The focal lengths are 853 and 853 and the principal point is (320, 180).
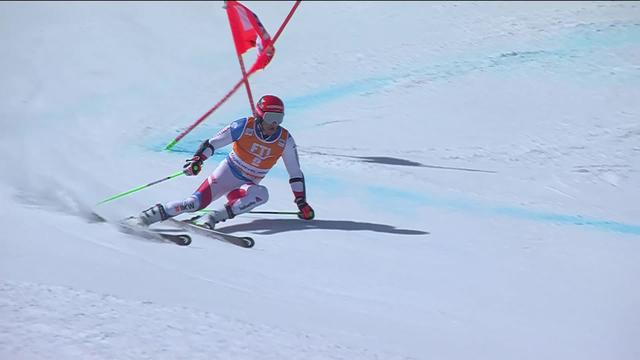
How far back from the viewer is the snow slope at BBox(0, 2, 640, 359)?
490 cm

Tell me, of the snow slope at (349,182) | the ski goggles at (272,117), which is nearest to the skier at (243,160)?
the ski goggles at (272,117)

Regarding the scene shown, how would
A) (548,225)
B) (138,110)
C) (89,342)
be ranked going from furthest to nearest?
(138,110) → (548,225) → (89,342)

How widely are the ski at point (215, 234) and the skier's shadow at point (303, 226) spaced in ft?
0.74

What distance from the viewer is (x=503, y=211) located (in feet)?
24.9

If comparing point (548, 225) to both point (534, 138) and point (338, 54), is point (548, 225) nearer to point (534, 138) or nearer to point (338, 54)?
point (534, 138)

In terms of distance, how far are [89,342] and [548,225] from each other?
14.1ft

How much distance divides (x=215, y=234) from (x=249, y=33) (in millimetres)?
2085

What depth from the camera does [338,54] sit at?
12.7 meters

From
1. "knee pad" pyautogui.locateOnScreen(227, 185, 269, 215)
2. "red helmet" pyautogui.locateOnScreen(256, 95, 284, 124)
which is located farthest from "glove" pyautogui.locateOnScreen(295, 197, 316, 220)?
"red helmet" pyautogui.locateOnScreen(256, 95, 284, 124)

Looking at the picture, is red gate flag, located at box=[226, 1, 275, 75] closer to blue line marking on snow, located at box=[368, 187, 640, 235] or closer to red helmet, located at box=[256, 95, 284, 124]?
red helmet, located at box=[256, 95, 284, 124]

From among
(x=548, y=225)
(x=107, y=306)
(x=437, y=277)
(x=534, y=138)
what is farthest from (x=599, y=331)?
(x=534, y=138)

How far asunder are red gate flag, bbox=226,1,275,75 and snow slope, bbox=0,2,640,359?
49.3 inches

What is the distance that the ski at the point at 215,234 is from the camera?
6.21 meters

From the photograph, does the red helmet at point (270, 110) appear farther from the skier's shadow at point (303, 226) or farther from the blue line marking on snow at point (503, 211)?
the blue line marking on snow at point (503, 211)
